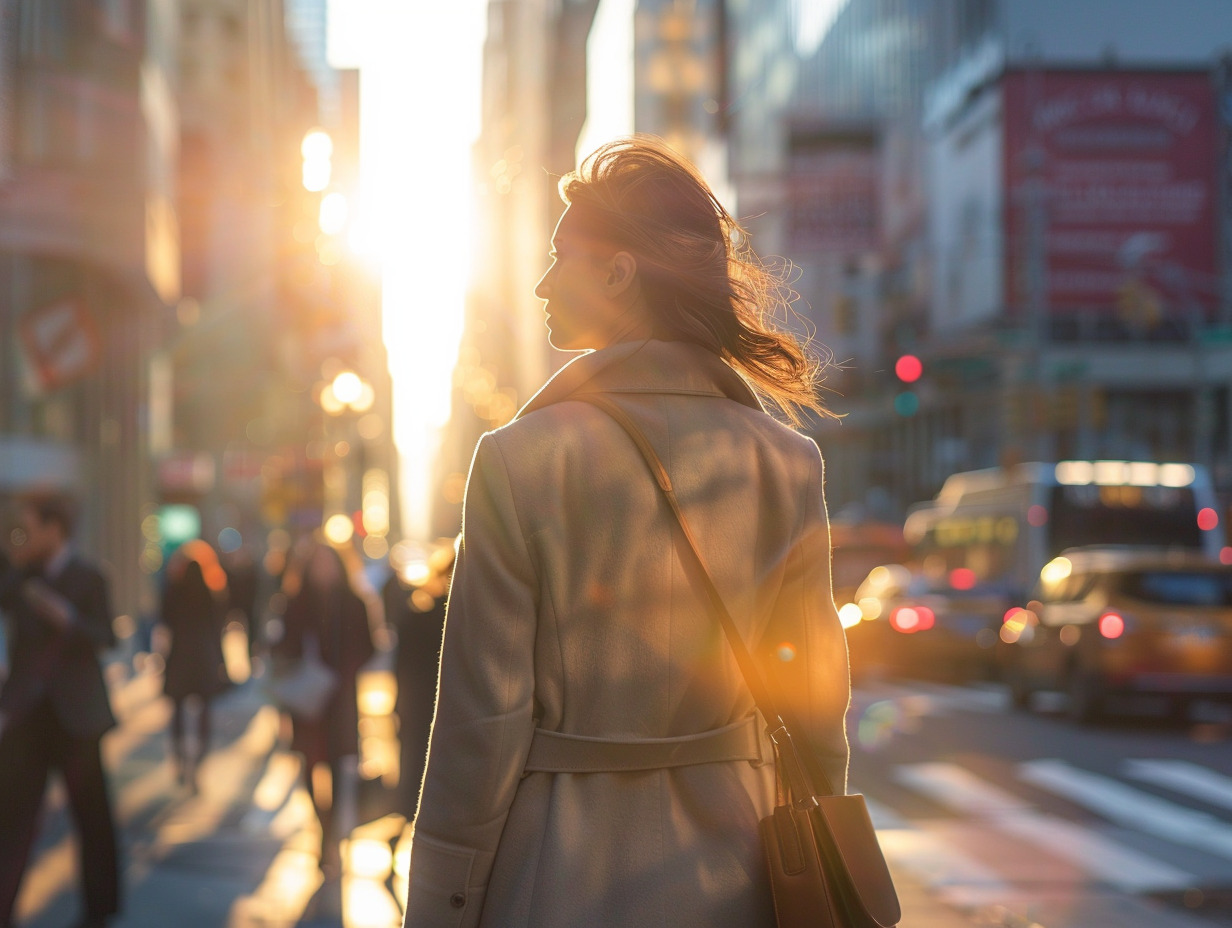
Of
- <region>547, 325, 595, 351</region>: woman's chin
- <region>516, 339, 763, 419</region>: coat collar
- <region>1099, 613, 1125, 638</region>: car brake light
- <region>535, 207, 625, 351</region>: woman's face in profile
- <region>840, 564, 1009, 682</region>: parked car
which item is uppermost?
<region>535, 207, 625, 351</region>: woman's face in profile

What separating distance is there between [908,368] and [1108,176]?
33762 millimetres

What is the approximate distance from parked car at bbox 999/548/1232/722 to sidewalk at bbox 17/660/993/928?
817cm

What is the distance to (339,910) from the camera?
24.7 feet

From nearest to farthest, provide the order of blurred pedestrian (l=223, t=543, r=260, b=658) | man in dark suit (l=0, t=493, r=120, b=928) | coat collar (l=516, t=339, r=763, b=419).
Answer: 1. coat collar (l=516, t=339, r=763, b=419)
2. man in dark suit (l=0, t=493, r=120, b=928)
3. blurred pedestrian (l=223, t=543, r=260, b=658)

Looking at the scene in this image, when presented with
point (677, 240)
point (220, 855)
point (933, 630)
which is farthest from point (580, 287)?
point (933, 630)

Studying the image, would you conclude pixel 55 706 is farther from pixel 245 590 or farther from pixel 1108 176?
pixel 1108 176

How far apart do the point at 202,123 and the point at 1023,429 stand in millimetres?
41490

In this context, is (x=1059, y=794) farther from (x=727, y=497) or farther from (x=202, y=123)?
(x=202, y=123)

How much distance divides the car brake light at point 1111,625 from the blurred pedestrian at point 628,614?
48.4ft

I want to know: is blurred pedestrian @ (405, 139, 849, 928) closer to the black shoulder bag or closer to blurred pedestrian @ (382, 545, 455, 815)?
the black shoulder bag

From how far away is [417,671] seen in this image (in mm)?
8086

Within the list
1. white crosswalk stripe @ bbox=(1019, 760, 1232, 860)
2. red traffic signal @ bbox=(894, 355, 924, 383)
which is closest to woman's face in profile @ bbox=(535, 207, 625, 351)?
white crosswalk stripe @ bbox=(1019, 760, 1232, 860)

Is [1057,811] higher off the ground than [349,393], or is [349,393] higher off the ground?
[349,393]

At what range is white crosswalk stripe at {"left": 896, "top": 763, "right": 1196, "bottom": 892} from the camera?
850 centimetres
